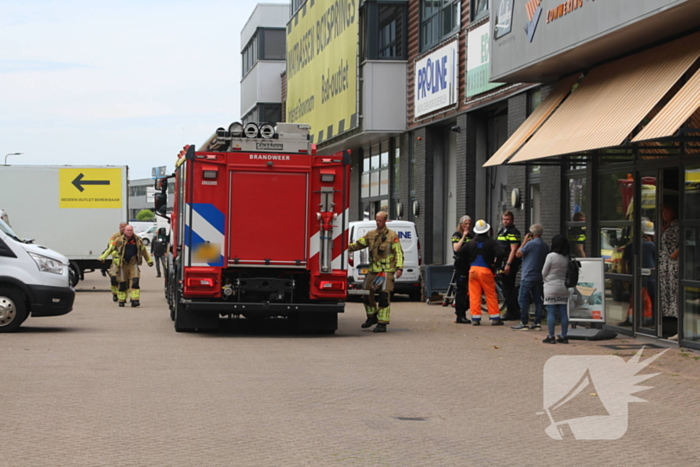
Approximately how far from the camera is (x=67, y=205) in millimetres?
28312

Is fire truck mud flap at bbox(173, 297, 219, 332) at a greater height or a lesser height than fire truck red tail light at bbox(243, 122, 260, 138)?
lesser

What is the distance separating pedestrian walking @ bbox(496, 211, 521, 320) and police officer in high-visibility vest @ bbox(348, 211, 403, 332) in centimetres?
271

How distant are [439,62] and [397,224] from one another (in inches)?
178

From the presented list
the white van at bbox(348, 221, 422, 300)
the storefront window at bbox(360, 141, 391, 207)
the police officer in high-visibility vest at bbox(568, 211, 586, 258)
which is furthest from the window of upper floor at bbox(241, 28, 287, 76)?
the police officer in high-visibility vest at bbox(568, 211, 586, 258)

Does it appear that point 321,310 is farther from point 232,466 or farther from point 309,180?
point 232,466

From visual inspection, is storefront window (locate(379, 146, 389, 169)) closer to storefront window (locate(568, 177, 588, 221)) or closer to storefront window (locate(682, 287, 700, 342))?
storefront window (locate(568, 177, 588, 221))

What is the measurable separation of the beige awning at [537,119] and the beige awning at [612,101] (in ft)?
1.09

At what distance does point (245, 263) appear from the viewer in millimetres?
14719

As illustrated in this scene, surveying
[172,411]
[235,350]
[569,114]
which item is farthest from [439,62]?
[172,411]

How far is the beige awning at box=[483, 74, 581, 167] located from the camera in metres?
16.1

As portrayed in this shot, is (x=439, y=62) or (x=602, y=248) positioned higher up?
(x=439, y=62)

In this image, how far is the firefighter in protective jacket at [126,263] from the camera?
21.5 m

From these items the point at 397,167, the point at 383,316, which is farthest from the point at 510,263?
the point at 397,167

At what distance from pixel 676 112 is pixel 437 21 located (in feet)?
48.6
